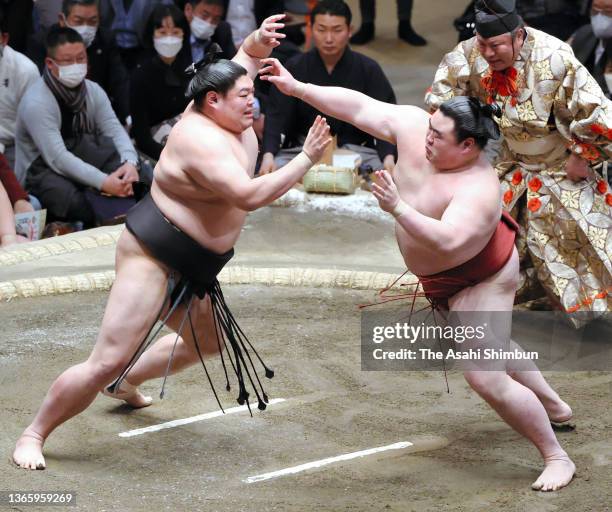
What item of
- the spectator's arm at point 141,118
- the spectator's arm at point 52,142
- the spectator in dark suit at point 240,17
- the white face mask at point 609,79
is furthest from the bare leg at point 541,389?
the spectator in dark suit at point 240,17

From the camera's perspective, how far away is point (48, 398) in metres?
2.96

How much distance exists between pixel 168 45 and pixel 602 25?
76.3 inches

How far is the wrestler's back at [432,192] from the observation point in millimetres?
2840

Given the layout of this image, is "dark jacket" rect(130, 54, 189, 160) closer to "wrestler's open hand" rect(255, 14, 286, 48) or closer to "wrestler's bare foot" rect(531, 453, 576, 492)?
"wrestler's open hand" rect(255, 14, 286, 48)

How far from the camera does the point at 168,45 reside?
18.3 ft

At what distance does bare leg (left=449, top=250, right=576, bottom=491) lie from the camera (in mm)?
2867

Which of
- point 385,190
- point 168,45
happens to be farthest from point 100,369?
point 168,45

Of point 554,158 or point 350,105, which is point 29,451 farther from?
point 554,158

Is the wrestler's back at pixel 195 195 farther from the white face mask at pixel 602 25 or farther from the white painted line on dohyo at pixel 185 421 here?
the white face mask at pixel 602 25

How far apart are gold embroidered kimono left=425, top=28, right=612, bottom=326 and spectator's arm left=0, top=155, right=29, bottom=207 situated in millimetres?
1885

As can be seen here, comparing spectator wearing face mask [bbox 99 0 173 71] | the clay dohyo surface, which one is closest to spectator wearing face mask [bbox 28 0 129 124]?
spectator wearing face mask [bbox 99 0 173 71]

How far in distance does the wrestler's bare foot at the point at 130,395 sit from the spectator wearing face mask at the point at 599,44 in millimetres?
2701

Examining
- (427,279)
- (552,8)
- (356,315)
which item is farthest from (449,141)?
(552,8)

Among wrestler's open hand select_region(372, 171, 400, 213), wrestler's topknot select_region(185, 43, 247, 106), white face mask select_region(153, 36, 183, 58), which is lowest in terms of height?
white face mask select_region(153, 36, 183, 58)
